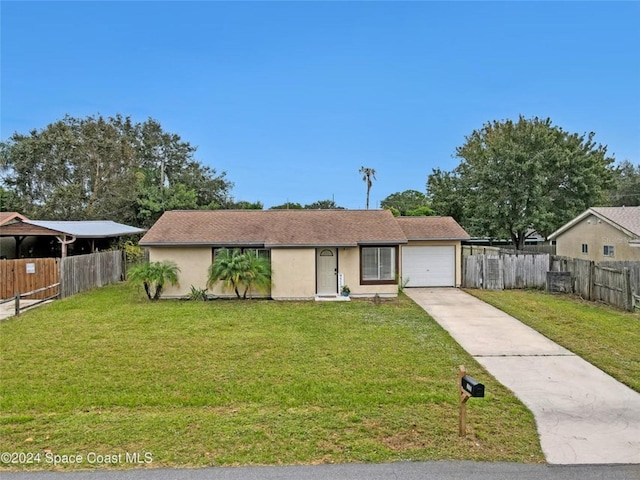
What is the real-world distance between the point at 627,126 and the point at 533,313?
765 inches

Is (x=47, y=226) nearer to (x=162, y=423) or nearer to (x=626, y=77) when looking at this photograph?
(x=162, y=423)

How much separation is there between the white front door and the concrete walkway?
191 inches

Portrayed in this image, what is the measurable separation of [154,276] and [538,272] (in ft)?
49.9

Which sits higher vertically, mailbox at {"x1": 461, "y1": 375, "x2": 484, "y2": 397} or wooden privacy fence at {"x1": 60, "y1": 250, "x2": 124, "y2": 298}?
wooden privacy fence at {"x1": 60, "y1": 250, "x2": 124, "y2": 298}

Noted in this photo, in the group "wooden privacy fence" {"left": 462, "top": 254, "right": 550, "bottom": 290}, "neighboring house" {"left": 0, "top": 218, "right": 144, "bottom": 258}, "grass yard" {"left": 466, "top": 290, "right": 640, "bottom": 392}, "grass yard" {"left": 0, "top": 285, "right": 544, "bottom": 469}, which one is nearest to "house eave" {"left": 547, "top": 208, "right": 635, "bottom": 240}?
"wooden privacy fence" {"left": 462, "top": 254, "right": 550, "bottom": 290}

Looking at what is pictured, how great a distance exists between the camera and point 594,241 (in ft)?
69.3

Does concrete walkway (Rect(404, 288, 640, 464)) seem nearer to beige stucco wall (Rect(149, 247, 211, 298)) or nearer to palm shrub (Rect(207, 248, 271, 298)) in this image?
palm shrub (Rect(207, 248, 271, 298))

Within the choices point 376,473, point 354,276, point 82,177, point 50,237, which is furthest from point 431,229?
point 82,177

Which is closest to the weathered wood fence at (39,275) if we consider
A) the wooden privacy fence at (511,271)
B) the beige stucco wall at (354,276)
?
the beige stucco wall at (354,276)

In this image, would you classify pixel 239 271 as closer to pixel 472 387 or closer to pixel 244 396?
pixel 244 396

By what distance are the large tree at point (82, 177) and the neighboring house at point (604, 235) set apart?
2492 centimetres

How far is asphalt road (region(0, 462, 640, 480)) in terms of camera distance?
4.07 metres

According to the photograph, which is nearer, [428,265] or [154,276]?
[154,276]

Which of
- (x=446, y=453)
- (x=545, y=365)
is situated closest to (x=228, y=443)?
(x=446, y=453)
